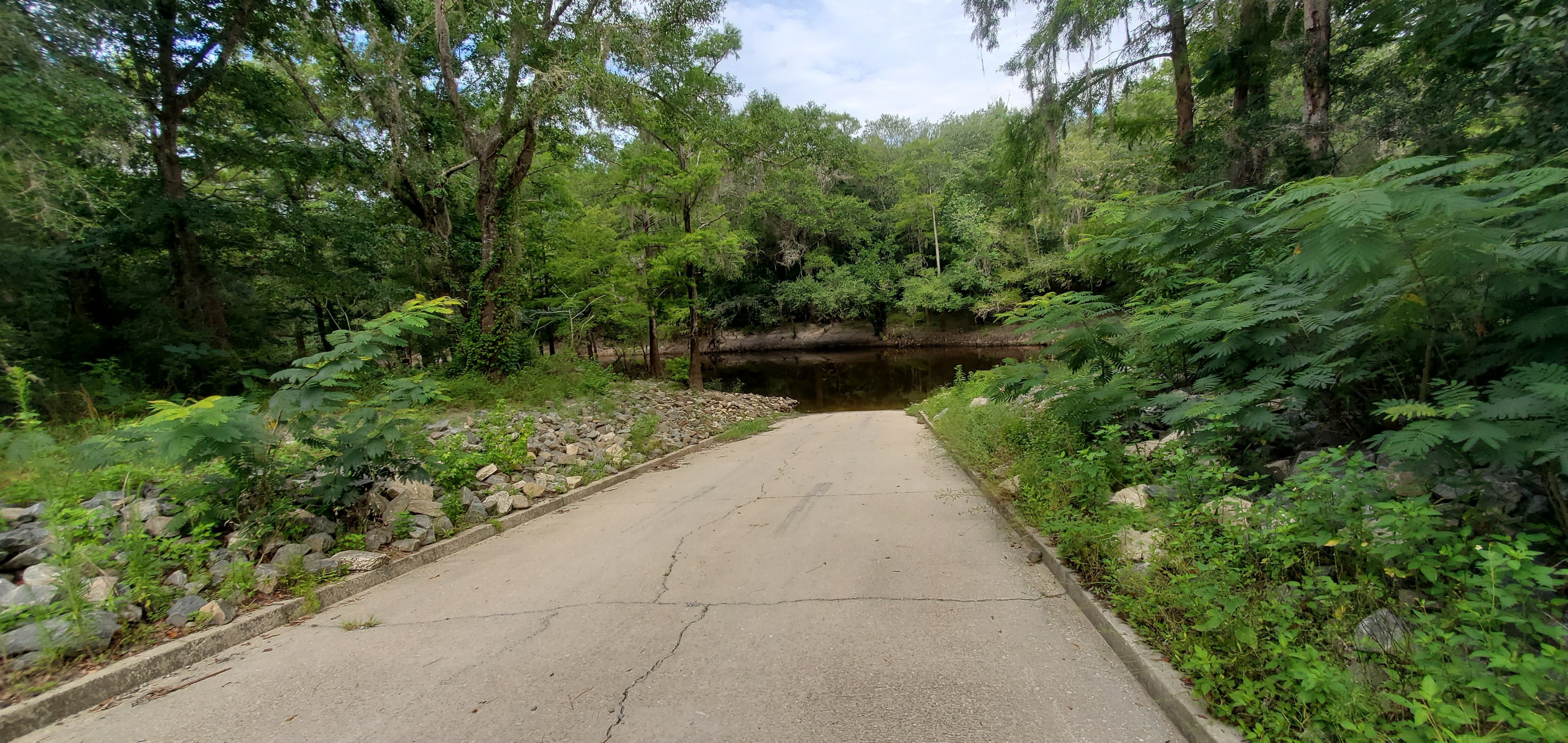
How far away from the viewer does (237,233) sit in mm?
13094

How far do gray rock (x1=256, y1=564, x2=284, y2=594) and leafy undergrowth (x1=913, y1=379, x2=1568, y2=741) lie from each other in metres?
5.82

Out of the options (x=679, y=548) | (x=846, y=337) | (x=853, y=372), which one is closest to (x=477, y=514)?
(x=679, y=548)

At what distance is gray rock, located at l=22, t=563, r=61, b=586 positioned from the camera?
343 centimetres

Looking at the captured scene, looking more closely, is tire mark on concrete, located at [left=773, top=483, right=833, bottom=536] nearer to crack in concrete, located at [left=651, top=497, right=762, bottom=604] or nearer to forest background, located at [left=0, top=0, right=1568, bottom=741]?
crack in concrete, located at [left=651, top=497, right=762, bottom=604]

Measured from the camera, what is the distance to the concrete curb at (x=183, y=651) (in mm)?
2906

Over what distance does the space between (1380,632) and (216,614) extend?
21.2 ft

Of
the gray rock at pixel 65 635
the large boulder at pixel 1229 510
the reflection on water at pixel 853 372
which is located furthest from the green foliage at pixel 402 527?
the reflection on water at pixel 853 372

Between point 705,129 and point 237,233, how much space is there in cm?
1121

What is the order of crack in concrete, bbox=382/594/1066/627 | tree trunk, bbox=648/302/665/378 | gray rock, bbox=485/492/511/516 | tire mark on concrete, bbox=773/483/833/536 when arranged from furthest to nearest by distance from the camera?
tree trunk, bbox=648/302/665/378 < gray rock, bbox=485/492/511/516 < tire mark on concrete, bbox=773/483/833/536 < crack in concrete, bbox=382/594/1066/627

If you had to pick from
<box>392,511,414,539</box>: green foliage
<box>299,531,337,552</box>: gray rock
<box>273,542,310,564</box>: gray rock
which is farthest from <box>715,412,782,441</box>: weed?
<box>273,542,310,564</box>: gray rock

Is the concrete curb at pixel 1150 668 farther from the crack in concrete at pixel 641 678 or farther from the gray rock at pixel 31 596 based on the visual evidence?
the gray rock at pixel 31 596

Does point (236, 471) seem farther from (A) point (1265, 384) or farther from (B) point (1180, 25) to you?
(B) point (1180, 25)

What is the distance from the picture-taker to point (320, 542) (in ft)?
15.6

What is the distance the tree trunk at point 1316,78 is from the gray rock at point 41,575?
1447cm
